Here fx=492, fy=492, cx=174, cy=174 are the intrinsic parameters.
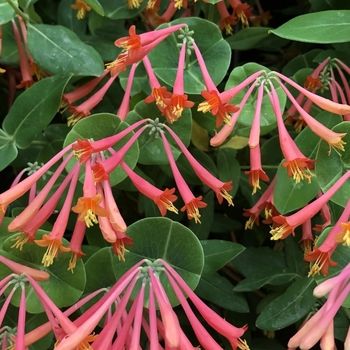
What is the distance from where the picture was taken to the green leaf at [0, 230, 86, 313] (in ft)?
2.23

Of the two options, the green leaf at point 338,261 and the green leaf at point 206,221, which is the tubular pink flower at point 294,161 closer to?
the green leaf at point 338,261

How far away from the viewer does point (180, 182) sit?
2.27ft

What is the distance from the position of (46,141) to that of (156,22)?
11.5 inches

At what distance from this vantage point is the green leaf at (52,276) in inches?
26.8

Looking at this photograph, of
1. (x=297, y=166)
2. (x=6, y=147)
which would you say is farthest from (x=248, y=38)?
(x=6, y=147)

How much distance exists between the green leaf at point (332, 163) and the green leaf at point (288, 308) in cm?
19

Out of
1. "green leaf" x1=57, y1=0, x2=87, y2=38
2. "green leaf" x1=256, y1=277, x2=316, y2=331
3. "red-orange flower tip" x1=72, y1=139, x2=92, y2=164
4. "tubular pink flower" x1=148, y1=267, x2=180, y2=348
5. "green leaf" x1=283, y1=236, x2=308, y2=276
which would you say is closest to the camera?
"tubular pink flower" x1=148, y1=267, x2=180, y2=348

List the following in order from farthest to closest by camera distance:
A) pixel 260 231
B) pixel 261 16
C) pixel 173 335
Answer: pixel 261 16
pixel 260 231
pixel 173 335

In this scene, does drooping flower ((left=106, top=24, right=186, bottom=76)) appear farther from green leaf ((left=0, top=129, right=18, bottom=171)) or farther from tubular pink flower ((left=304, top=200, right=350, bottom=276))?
tubular pink flower ((left=304, top=200, right=350, bottom=276))

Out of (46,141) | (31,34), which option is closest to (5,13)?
(31,34)

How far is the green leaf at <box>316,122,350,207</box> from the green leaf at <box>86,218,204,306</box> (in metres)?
0.19

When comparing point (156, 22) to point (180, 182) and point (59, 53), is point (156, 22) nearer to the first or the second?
point (59, 53)

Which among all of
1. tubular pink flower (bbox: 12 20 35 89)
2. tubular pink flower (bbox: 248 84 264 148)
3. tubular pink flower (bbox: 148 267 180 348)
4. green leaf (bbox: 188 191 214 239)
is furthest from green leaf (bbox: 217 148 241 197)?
tubular pink flower (bbox: 12 20 35 89)

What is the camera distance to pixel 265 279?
796 millimetres
